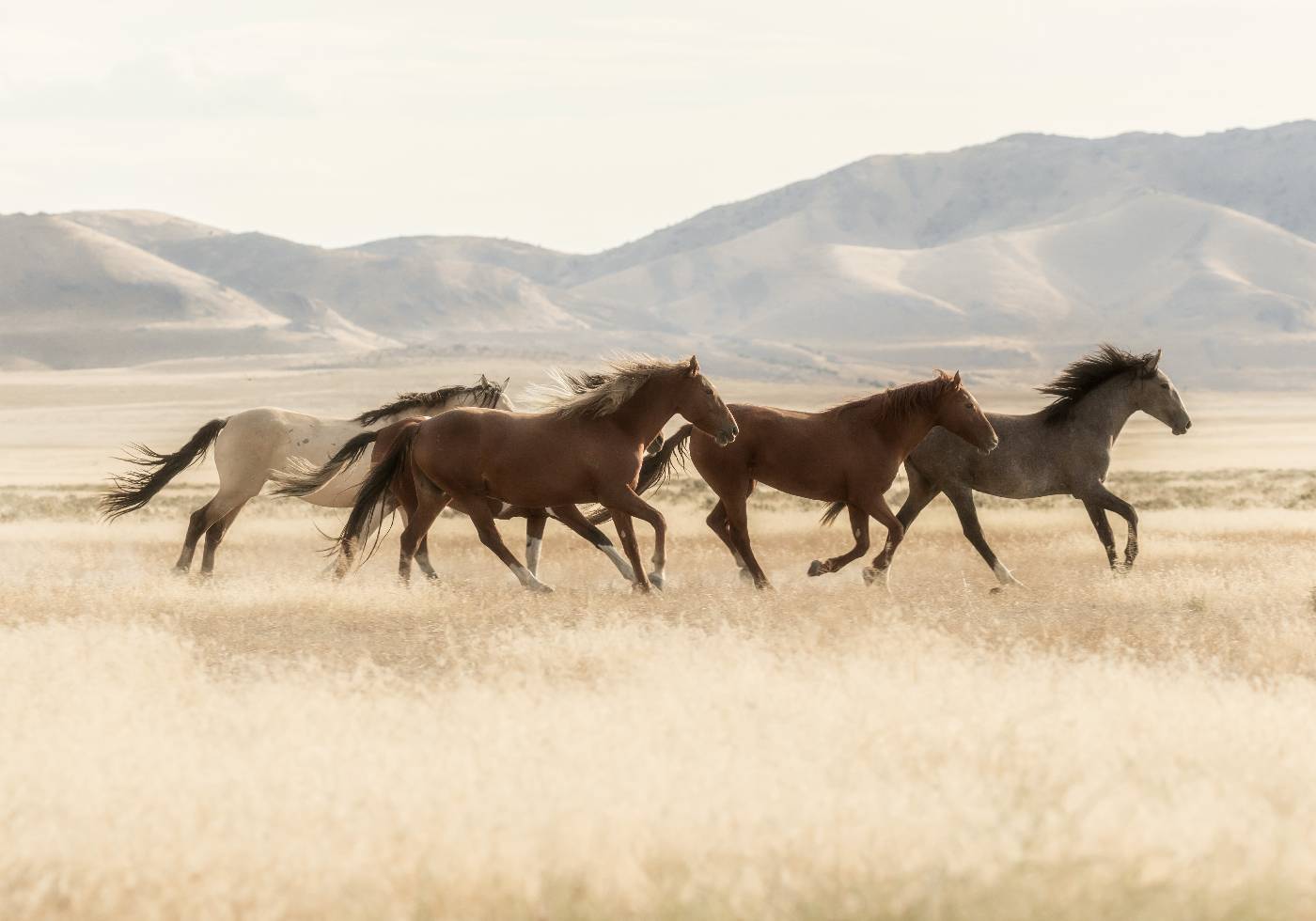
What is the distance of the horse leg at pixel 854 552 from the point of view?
12.7 m

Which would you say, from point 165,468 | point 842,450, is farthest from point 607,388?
point 165,468

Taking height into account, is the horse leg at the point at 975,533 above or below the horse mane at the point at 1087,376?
below

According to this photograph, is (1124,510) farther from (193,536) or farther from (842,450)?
(193,536)

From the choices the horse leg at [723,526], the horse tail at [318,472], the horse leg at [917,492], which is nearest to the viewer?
the horse leg at [723,526]

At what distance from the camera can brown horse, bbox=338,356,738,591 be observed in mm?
12148

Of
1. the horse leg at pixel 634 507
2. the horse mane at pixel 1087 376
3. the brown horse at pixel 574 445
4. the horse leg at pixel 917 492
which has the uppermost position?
the horse mane at pixel 1087 376

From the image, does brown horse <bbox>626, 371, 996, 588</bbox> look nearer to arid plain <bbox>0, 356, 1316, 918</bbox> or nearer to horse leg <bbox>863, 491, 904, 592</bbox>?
horse leg <bbox>863, 491, 904, 592</bbox>

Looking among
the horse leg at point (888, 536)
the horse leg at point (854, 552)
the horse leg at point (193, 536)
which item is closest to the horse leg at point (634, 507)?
the horse leg at point (854, 552)

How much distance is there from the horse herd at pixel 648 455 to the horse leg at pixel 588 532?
24 millimetres

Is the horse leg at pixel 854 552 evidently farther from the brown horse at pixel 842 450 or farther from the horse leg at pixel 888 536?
the horse leg at pixel 888 536

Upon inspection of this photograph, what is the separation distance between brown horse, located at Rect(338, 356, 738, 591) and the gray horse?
2.33 metres

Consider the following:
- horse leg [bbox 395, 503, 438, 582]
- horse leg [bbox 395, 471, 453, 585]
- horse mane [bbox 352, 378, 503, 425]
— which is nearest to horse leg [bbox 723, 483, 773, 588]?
horse leg [bbox 395, 471, 453, 585]

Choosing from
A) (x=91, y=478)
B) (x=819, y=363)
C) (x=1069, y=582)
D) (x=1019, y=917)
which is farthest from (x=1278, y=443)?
(x=819, y=363)

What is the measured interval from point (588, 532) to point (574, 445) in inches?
36.1
